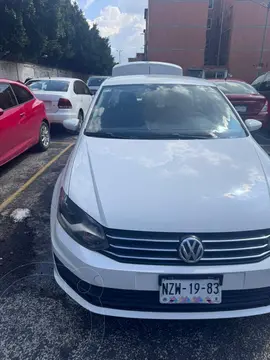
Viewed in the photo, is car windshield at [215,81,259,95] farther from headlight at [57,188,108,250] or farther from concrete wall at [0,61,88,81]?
concrete wall at [0,61,88,81]

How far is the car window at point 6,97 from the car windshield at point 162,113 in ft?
7.24

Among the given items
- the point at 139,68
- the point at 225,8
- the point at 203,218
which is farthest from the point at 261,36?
the point at 203,218

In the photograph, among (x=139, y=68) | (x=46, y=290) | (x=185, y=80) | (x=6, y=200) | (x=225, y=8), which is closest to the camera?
(x=46, y=290)

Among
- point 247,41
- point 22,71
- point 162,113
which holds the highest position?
point 162,113

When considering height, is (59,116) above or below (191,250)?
below

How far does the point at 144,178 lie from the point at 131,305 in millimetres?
820

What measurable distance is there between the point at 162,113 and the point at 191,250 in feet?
5.84

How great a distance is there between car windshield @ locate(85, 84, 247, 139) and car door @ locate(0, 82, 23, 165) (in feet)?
6.74

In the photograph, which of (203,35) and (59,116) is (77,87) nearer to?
(59,116)

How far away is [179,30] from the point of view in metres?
38.7

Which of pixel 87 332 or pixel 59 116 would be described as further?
pixel 59 116

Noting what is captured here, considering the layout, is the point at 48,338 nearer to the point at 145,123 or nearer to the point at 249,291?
the point at 249,291

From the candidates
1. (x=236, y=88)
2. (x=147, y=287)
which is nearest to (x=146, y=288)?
(x=147, y=287)

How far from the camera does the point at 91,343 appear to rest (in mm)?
2068
